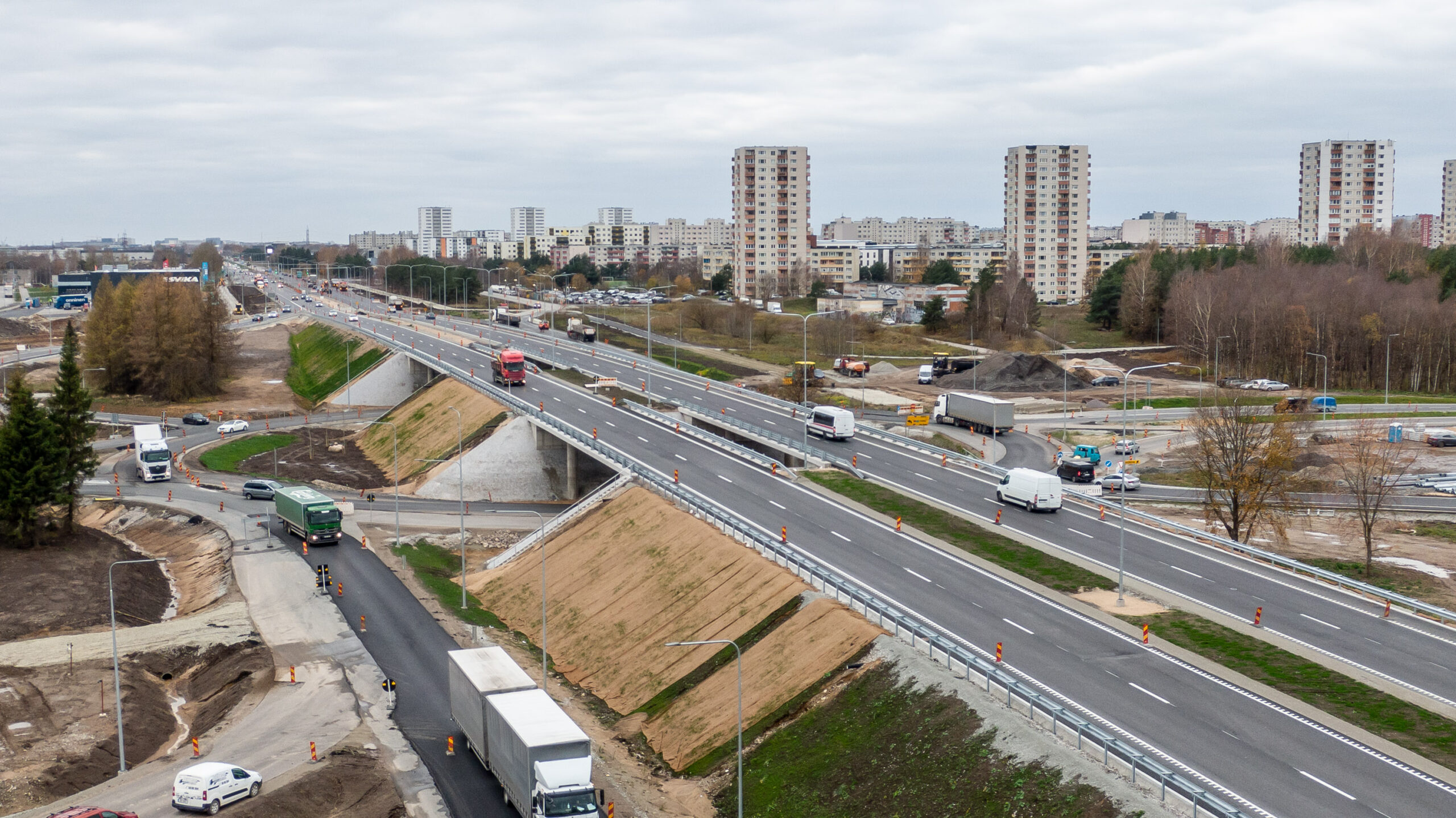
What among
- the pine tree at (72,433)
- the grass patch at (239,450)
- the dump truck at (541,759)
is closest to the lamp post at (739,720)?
the dump truck at (541,759)

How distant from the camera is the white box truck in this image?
78750 millimetres

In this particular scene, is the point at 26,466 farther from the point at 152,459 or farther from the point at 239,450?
the point at 239,450

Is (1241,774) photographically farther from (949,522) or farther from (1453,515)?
(1453,515)

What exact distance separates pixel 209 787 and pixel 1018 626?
24894mm

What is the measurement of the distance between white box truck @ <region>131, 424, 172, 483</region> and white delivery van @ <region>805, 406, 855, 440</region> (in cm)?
4444

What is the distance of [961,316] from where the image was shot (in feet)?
552

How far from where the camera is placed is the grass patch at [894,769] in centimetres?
2725

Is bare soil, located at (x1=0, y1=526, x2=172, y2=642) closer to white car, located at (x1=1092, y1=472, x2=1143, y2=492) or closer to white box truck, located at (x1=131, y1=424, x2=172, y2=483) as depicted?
white box truck, located at (x1=131, y1=424, x2=172, y2=483)

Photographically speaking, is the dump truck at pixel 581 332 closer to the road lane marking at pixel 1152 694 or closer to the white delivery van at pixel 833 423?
the white delivery van at pixel 833 423

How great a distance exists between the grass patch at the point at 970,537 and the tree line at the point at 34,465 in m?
42.2

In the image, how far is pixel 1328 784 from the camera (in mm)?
26672

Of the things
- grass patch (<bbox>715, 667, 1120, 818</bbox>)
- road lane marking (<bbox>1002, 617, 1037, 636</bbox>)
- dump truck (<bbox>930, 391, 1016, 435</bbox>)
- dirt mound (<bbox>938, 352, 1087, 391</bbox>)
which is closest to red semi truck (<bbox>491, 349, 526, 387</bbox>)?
dump truck (<bbox>930, 391, 1016, 435</bbox>)

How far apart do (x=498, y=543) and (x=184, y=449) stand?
126 ft

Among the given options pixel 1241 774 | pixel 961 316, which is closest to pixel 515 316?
pixel 961 316
